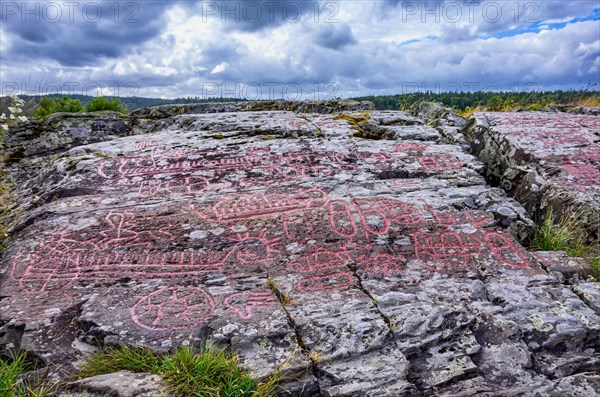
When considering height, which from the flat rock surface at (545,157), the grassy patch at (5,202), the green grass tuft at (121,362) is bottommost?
the green grass tuft at (121,362)

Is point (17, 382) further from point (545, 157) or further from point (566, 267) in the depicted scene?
point (545, 157)

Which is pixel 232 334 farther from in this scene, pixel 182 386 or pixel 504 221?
pixel 504 221

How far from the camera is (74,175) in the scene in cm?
589

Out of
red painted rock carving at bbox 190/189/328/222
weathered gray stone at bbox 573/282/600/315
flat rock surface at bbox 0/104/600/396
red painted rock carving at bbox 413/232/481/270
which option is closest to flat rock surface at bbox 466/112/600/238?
flat rock surface at bbox 0/104/600/396

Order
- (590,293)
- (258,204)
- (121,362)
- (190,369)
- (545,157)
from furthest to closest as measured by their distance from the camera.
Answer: (545,157)
(258,204)
(590,293)
(121,362)
(190,369)

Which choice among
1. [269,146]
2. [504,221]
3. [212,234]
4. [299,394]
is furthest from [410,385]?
[269,146]

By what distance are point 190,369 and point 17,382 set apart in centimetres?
123

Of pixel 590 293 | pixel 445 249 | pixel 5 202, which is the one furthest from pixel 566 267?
pixel 5 202

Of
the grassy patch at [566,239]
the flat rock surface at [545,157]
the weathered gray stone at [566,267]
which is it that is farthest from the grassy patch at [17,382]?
the flat rock surface at [545,157]

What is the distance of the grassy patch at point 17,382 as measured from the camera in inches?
107

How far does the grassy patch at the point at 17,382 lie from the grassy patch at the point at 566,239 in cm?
514

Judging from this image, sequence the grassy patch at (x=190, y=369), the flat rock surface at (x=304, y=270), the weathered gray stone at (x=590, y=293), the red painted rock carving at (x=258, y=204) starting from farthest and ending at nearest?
the red painted rock carving at (x=258, y=204), the weathered gray stone at (x=590, y=293), the flat rock surface at (x=304, y=270), the grassy patch at (x=190, y=369)

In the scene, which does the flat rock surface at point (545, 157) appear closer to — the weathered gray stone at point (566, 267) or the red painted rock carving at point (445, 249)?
the weathered gray stone at point (566, 267)

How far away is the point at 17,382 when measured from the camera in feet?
9.30
